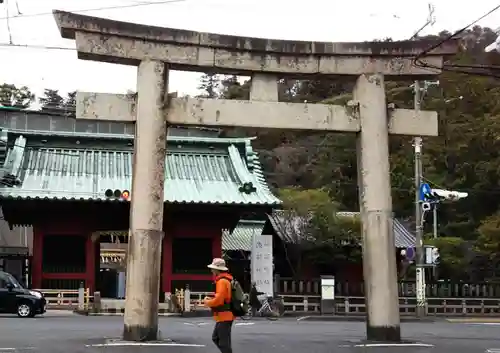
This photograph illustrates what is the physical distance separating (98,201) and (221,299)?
63.5 ft

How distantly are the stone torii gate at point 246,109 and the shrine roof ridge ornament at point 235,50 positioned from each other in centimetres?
2

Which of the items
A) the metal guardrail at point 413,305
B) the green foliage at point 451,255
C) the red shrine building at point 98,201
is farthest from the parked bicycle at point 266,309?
the green foliage at point 451,255

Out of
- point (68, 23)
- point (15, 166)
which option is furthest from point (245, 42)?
point (15, 166)

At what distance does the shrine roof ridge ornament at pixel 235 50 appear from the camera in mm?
14586

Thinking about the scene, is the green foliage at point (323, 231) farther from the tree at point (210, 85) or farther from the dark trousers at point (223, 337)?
the tree at point (210, 85)

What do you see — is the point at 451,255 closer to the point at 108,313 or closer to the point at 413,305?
the point at 413,305

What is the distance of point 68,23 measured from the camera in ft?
47.1

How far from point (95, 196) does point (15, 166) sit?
4.05 meters

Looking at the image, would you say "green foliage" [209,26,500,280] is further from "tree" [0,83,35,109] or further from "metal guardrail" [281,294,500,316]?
"tree" [0,83,35,109]

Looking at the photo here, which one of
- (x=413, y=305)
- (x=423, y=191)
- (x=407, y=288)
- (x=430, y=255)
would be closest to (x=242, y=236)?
(x=407, y=288)

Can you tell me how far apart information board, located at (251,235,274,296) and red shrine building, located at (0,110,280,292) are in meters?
1.69

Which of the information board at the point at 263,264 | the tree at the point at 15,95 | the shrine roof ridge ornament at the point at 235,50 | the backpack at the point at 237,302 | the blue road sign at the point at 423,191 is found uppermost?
the tree at the point at 15,95

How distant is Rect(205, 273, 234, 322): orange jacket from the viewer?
10.8 metres

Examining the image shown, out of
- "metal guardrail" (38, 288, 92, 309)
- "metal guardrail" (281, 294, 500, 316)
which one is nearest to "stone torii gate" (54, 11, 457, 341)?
"metal guardrail" (38, 288, 92, 309)
